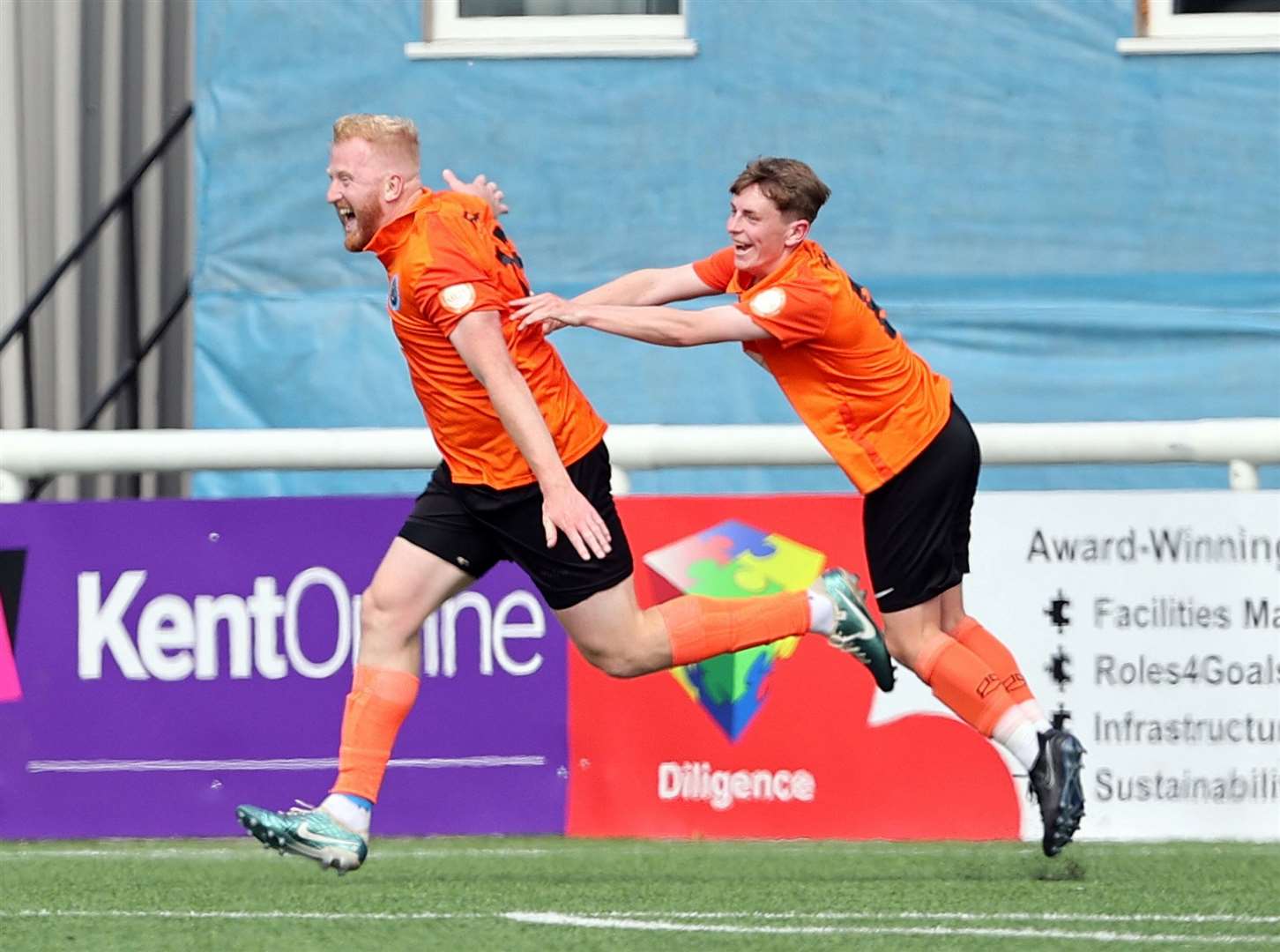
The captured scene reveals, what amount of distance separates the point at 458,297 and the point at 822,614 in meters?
1.40

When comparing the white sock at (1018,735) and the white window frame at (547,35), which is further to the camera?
the white window frame at (547,35)

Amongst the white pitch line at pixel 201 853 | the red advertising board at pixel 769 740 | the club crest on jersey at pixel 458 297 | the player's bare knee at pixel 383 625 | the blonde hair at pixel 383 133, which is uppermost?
the blonde hair at pixel 383 133

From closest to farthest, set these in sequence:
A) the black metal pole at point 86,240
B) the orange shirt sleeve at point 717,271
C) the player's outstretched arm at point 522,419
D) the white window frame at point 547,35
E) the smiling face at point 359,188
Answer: the player's outstretched arm at point 522,419, the smiling face at point 359,188, the orange shirt sleeve at point 717,271, the white window frame at point 547,35, the black metal pole at point 86,240

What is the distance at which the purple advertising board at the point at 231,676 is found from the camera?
746 centimetres

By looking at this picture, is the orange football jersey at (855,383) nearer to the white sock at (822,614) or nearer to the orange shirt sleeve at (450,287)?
the white sock at (822,614)

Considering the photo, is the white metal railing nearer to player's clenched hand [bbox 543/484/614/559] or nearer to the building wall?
player's clenched hand [bbox 543/484/614/559]

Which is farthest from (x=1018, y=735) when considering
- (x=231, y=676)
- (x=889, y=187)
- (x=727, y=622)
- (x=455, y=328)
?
(x=889, y=187)

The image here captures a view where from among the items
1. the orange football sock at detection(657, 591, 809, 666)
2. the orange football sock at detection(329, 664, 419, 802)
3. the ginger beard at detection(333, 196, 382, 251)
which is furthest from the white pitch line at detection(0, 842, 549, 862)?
the ginger beard at detection(333, 196, 382, 251)

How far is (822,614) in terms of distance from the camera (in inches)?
252

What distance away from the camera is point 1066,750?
20.2ft

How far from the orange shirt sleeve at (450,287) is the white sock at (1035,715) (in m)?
1.82

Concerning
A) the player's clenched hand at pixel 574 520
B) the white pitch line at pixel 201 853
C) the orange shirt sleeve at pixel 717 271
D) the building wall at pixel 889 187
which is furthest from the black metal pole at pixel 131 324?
the player's clenched hand at pixel 574 520

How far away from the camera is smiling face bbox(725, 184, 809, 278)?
6.34 metres

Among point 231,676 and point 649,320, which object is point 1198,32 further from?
point 231,676
